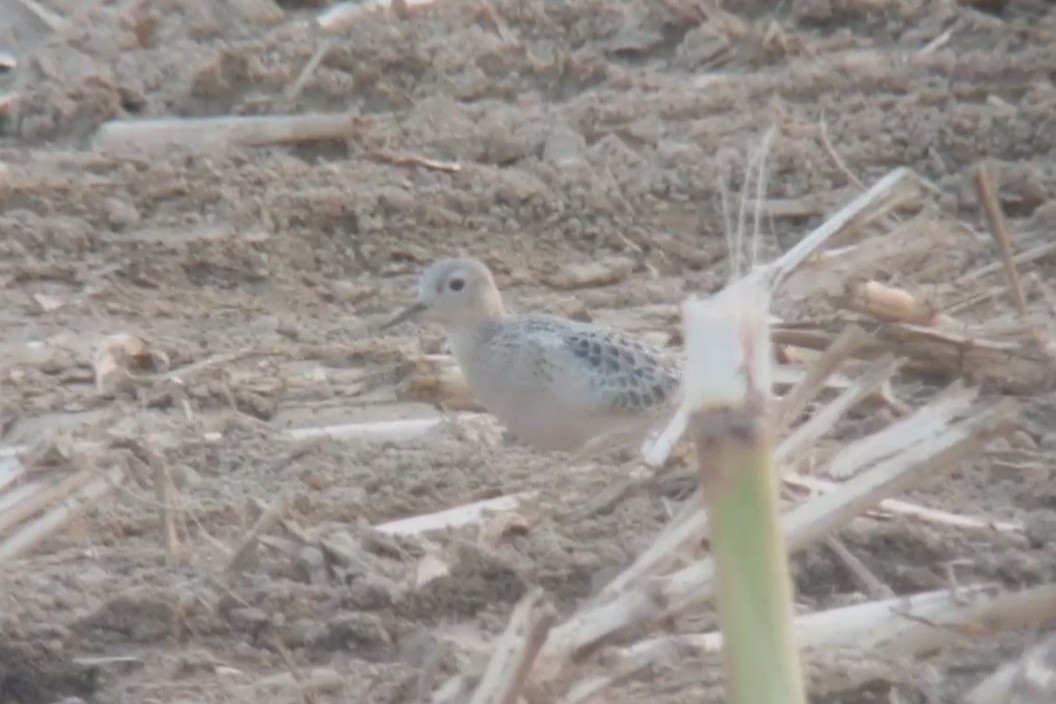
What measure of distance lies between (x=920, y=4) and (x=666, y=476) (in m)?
4.49

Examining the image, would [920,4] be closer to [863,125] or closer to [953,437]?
[863,125]

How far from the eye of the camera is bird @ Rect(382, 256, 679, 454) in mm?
6145

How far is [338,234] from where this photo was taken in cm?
786

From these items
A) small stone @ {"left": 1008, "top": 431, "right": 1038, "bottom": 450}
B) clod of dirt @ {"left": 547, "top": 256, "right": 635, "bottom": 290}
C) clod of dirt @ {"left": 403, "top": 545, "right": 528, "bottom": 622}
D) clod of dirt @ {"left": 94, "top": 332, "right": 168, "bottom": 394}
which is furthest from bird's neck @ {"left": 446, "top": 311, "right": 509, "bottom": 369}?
clod of dirt @ {"left": 403, "top": 545, "right": 528, "bottom": 622}

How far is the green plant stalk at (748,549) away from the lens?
264cm

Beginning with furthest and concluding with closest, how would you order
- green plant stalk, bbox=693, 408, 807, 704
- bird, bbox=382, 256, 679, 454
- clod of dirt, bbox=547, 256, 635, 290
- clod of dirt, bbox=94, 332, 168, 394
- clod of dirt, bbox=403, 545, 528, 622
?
1. clod of dirt, bbox=547, 256, 635, 290
2. clod of dirt, bbox=94, 332, 168, 394
3. bird, bbox=382, 256, 679, 454
4. clod of dirt, bbox=403, 545, 528, 622
5. green plant stalk, bbox=693, 408, 807, 704

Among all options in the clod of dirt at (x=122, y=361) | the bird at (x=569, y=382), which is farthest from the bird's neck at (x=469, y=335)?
the clod of dirt at (x=122, y=361)

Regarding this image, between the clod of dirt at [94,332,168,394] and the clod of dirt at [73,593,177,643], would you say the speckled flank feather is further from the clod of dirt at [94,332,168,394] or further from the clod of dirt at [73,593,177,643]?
the clod of dirt at [73,593,177,643]

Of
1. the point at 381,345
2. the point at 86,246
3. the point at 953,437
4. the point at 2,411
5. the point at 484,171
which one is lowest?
the point at 953,437

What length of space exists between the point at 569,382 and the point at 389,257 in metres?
1.69

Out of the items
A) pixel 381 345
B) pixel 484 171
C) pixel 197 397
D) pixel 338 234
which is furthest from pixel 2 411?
pixel 484 171

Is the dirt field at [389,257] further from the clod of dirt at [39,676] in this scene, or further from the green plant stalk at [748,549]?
the green plant stalk at [748,549]

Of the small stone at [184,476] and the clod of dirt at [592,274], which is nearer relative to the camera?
the small stone at [184,476]

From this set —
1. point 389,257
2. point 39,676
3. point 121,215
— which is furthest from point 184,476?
point 121,215
